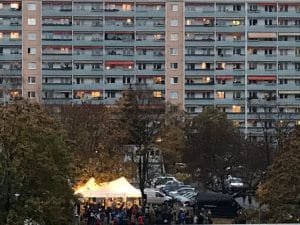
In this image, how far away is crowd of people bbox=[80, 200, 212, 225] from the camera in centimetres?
3166

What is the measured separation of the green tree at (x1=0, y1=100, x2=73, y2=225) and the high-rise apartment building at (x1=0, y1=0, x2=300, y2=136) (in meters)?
66.2

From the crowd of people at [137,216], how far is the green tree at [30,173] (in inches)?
350

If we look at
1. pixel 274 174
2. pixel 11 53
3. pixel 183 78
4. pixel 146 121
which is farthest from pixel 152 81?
pixel 274 174

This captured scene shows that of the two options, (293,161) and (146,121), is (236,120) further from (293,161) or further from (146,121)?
(293,161)

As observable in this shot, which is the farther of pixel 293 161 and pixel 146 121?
pixel 146 121

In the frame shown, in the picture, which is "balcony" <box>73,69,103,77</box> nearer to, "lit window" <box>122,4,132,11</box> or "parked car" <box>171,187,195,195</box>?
"lit window" <box>122,4,132,11</box>

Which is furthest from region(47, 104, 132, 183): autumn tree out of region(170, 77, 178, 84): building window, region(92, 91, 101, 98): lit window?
region(170, 77, 178, 84): building window

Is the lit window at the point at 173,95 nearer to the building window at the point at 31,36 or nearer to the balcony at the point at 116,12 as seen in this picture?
the balcony at the point at 116,12

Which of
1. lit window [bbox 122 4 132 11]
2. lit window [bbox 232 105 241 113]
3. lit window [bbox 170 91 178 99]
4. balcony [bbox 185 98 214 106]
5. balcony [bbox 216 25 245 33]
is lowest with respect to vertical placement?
lit window [bbox 232 105 241 113]

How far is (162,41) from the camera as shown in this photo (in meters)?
90.8

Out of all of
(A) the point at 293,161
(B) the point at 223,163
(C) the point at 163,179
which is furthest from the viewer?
(C) the point at 163,179

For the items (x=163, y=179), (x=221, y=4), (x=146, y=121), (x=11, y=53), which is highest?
(x=221, y=4)

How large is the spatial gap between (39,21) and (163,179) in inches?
1480

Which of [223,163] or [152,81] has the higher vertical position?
[152,81]
